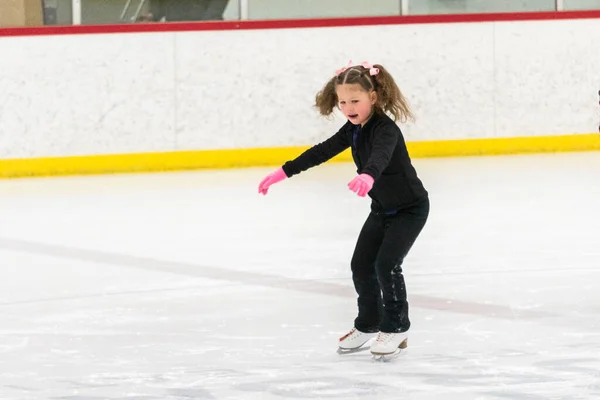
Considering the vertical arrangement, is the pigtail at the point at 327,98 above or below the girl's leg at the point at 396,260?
above

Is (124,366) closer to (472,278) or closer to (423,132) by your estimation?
(472,278)

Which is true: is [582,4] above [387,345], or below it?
above

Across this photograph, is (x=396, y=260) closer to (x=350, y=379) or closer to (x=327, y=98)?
(x=350, y=379)

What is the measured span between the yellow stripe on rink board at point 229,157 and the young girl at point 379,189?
18.7 feet

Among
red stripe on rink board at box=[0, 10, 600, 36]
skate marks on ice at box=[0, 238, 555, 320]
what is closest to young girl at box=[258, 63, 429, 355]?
skate marks on ice at box=[0, 238, 555, 320]

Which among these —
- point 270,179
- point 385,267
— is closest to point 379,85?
point 270,179

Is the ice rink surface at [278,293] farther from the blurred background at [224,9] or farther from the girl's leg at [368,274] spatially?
the blurred background at [224,9]

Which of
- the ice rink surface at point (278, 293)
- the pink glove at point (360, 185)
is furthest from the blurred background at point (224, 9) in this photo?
the pink glove at point (360, 185)

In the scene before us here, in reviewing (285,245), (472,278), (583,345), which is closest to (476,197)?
(285,245)

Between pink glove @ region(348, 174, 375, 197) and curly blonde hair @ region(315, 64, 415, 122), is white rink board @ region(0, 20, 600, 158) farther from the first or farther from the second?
pink glove @ region(348, 174, 375, 197)

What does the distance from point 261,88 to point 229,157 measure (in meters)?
0.57

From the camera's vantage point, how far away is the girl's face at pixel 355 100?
3986mm

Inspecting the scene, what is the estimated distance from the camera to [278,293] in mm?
5180

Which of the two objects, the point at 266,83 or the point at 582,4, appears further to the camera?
the point at 582,4
